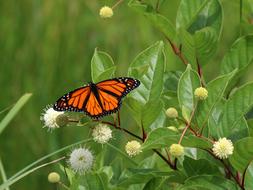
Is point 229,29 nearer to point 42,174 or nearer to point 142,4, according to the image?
point 42,174

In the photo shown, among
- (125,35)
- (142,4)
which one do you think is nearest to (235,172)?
(142,4)

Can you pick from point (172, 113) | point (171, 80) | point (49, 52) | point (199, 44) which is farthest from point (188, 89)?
point (49, 52)

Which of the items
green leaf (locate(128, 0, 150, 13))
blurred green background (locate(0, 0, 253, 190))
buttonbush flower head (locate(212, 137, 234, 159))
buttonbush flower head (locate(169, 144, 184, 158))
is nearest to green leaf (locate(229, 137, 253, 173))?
buttonbush flower head (locate(212, 137, 234, 159))

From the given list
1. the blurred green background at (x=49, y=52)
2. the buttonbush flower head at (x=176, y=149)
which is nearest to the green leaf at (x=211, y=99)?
the buttonbush flower head at (x=176, y=149)

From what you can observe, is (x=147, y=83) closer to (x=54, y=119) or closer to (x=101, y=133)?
(x=101, y=133)

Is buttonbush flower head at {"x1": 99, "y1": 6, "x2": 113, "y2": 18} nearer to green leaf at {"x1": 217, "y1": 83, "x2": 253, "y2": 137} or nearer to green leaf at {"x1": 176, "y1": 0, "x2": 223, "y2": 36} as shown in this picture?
green leaf at {"x1": 176, "y1": 0, "x2": 223, "y2": 36}

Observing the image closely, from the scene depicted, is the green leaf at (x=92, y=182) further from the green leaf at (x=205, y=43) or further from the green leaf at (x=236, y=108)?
the green leaf at (x=205, y=43)
